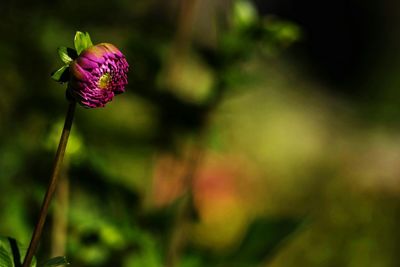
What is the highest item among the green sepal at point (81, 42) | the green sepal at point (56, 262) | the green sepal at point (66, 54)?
the green sepal at point (81, 42)

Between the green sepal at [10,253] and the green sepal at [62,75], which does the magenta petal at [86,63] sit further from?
the green sepal at [10,253]

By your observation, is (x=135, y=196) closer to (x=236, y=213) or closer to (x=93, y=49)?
(x=93, y=49)

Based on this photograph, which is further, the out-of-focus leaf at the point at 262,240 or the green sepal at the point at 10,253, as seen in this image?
the out-of-focus leaf at the point at 262,240

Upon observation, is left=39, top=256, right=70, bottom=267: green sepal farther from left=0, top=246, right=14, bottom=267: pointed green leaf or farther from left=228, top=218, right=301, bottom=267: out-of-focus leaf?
left=228, top=218, right=301, bottom=267: out-of-focus leaf

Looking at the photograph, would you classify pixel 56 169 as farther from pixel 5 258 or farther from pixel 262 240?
pixel 262 240

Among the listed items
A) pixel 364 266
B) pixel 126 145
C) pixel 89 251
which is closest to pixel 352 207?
pixel 364 266

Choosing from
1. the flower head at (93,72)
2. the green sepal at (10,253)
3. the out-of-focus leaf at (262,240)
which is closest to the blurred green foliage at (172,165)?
the out-of-focus leaf at (262,240)
